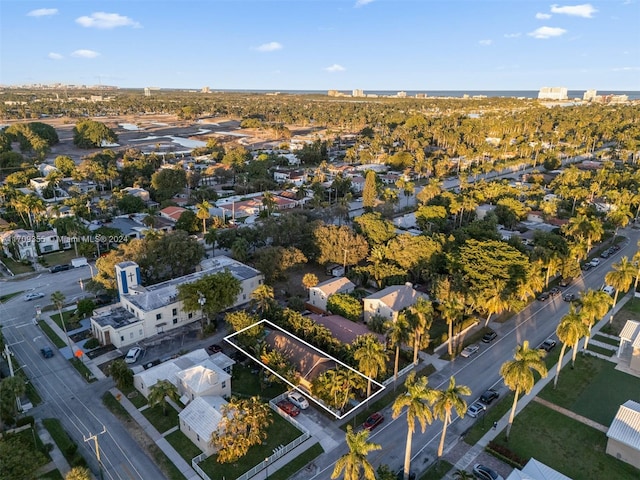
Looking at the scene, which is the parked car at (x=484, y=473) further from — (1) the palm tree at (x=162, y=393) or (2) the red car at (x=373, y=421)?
(1) the palm tree at (x=162, y=393)

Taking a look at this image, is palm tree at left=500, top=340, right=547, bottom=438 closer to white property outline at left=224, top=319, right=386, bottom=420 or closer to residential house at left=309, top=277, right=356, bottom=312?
white property outline at left=224, top=319, right=386, bottom=420

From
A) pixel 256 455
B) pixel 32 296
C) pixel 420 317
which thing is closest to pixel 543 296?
pixel 420 317

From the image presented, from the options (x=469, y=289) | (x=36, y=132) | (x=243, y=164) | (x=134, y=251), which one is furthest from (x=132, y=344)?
(x=36, y=132)

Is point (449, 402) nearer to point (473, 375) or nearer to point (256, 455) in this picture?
point (256, 455)

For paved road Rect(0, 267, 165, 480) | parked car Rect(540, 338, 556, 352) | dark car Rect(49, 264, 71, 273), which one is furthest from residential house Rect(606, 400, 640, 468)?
dark car Rect(49, 264, 71, 273)

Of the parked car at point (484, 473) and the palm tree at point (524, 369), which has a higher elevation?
the palm tree at point (524, 369)

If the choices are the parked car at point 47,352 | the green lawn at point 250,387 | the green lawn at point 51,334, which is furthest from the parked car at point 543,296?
the parked car at point 47,352
